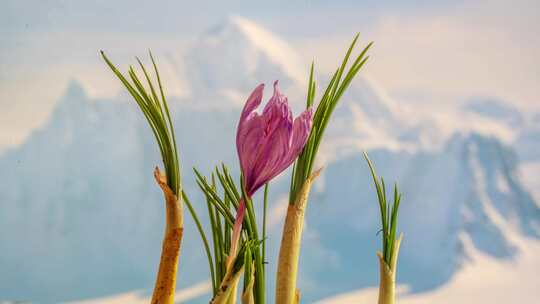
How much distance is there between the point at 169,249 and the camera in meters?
0.81

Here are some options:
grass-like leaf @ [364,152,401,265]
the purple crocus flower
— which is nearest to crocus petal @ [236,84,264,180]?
the purple crocus flower

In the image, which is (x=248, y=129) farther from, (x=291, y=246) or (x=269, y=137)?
(x=291, y=246)

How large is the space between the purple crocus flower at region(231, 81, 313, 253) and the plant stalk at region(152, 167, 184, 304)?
3.1 inches

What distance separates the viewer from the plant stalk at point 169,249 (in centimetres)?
80

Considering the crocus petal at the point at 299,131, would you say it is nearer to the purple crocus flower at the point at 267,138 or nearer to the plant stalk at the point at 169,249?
the purple crocus flower at the point at 267,138

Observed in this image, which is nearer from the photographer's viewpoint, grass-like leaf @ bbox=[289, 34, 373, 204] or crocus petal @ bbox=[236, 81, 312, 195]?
crocus petal @ bbox=[236, 81, 312, 195]

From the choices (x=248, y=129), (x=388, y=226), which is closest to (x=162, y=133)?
(x=248, y=129)

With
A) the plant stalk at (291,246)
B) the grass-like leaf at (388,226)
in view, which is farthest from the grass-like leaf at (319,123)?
the grass-like leaf at (388,226)

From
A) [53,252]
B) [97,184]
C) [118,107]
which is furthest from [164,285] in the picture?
[118,107]

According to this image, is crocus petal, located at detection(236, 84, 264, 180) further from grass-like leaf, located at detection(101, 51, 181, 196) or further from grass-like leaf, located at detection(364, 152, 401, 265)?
grass-like leaf, located at detection(364, 152, 401, 265)

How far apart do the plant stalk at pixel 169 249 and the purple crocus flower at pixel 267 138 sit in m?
0.08

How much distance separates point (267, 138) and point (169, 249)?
0.16 m

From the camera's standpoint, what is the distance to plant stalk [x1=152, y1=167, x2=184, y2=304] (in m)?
0.80

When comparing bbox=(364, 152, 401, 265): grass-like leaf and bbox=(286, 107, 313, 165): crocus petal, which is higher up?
bbox=(286, 107, 313, 165): crocus petal
